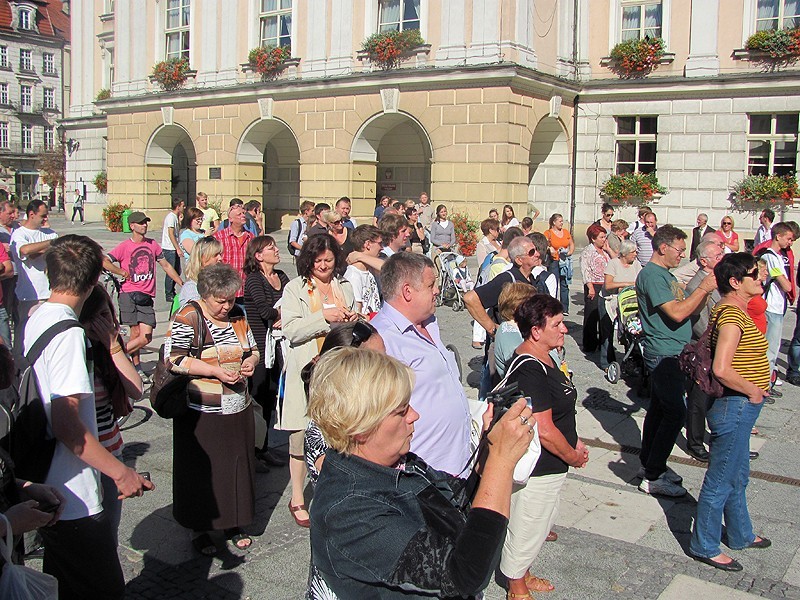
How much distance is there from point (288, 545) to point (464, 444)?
1802 mm

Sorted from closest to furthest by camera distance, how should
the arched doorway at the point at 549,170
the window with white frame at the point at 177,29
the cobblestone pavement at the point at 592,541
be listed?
1. the cobblestone pavement at the point at 592,541
2. the arched doorway at the point at 549,170
3. the window with white frame at the point at 177,29

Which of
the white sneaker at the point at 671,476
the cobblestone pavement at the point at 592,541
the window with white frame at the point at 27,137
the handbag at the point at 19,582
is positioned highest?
the window with white frame at the point at 27,137

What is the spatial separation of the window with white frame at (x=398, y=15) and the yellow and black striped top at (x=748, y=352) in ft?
65.9

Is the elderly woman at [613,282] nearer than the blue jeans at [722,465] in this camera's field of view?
No

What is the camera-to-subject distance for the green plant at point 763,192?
70.0 ft

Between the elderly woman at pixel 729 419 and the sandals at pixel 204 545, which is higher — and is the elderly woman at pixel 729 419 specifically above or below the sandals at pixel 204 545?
above

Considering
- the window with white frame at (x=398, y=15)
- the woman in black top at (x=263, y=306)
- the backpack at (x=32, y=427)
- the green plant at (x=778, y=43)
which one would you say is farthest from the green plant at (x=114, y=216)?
the backpack at (x=32, y=427)

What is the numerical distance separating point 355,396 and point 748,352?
10.7ft

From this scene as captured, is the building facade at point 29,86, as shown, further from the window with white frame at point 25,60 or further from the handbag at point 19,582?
the handbag at point 19,582

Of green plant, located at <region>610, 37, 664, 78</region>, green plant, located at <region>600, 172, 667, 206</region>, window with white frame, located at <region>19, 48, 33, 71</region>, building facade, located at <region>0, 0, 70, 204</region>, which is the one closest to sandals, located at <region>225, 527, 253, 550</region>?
green plant, located at <region>600, 172, 667, 206</region>

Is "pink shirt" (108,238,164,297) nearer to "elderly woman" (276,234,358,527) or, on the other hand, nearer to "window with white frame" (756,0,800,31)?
"elderly woman" (276,234,358,527)

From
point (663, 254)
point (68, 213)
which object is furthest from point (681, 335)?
point (68, 213)

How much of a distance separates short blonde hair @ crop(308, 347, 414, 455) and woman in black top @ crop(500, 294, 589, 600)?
5.77 ft

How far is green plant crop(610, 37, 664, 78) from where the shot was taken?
75.7 feet
